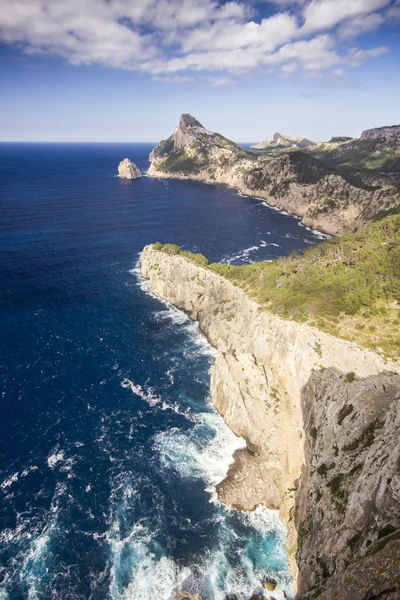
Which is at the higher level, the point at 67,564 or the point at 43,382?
the point at 43,382

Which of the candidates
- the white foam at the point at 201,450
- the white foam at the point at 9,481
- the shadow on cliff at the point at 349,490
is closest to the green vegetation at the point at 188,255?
the white foam at the point at 201,450

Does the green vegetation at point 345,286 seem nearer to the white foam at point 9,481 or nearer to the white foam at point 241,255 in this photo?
the white foam at point 241,255

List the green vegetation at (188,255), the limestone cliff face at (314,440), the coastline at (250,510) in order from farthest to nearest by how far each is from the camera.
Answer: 1. the green vegetation at (188,255)
2. the coastline at (250,510)
3. the limestone cliff face at (314,440)

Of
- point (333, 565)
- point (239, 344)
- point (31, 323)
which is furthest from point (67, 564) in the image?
point (31, 323)

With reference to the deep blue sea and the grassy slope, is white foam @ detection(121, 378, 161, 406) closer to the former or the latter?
the deep blue sea

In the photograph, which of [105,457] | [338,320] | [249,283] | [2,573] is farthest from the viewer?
[249,283]

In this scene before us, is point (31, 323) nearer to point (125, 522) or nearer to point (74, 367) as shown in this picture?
point (74, 367)
